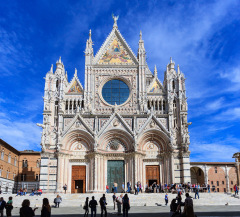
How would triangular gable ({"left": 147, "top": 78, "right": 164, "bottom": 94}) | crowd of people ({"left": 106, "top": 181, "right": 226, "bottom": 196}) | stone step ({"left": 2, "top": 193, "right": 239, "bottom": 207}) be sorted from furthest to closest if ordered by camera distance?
triangular gable ({"left": 147, "top": 78, "right": 164, "bottom": 94}), crowd of people ({"left": 106, "top": 181, "right": 226, "bottom": 196}), stone step ({"left": 2, "top": 193, "right": 239, "bottom": 207})


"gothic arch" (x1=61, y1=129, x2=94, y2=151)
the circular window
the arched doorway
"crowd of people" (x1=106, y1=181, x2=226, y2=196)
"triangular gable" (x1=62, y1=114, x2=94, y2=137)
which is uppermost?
the circular window

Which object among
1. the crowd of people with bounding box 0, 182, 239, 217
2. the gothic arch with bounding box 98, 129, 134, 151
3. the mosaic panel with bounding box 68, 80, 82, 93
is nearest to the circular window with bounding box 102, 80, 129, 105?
the mosaic panel with bounding box 68, 80, 82, 93

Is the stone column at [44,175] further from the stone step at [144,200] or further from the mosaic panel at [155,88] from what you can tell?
the mosaic panel at [155,88]

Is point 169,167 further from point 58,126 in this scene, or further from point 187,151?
point 58,126

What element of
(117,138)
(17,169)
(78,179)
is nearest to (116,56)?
(117,138)

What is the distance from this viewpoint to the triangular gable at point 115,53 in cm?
3631

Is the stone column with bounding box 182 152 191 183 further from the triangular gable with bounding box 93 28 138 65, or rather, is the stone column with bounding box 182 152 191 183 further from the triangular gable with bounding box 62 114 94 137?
the triangular gable with bounding box 93 28 138 65

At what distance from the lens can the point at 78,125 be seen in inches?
1286

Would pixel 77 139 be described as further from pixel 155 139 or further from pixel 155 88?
pixel 155 88

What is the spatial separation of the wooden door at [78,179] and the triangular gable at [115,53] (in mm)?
13378

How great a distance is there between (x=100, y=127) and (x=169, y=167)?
29.3ft

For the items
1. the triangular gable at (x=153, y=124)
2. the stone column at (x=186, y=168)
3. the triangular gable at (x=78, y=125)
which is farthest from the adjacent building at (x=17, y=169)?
the stone column at (x=186, y=168)

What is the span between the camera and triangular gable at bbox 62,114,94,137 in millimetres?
32375

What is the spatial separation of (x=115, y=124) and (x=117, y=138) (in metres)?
1.68
